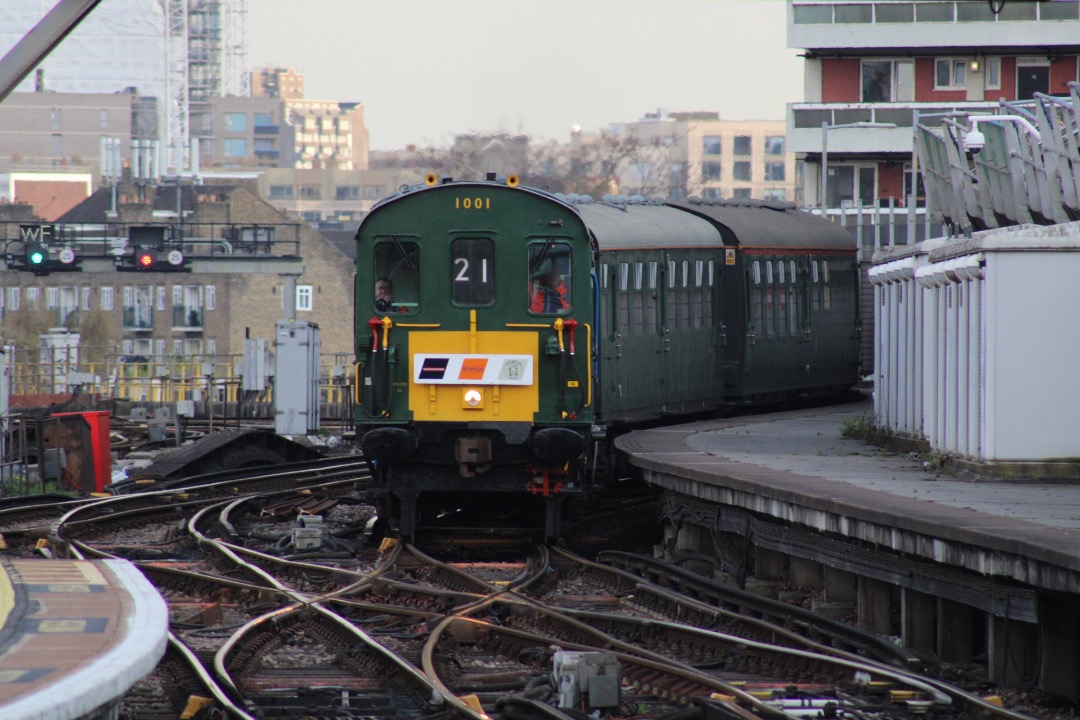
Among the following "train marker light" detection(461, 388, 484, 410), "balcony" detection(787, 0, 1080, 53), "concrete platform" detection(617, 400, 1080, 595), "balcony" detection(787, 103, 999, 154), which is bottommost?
"concrete platform" detection(617, 400, 1080, 595)

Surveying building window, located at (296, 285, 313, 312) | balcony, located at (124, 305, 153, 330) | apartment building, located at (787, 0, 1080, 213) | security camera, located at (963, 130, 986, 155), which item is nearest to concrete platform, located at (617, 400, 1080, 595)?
security camera, located at (963, 130, 986, 155)

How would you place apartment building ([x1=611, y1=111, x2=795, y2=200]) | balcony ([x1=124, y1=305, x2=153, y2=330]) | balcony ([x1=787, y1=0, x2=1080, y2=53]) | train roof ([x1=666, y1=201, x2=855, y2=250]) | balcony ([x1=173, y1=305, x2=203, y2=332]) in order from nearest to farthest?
train roof ([x1=666, y1=201, x2=855, y2=250]) → balcony ([x1=787, y1=0, x2=1080, y2=53]) → balcony ([x1=124, y1=305, x2=153, y2=330]) → balcony ([x1=173, y1=305, x2=203, y2=332]) → apartment building ([x1=611, y1=111, x2=795, y2=200])

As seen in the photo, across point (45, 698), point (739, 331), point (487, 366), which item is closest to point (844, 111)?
point (739, 331)

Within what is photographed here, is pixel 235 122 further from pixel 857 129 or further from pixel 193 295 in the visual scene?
pixel 857 129

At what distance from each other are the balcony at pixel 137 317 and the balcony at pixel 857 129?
39215 mm

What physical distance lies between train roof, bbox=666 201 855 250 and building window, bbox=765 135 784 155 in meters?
130

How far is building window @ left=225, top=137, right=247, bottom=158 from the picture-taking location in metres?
165

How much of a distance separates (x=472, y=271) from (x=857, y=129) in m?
31.7

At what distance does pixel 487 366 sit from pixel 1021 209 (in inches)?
223

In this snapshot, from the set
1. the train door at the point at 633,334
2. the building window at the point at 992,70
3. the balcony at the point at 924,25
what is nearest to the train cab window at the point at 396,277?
the train door at the point at 633,334

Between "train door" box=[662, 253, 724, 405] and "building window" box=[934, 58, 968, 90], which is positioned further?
"building window" box=[934, 58, 968, 90]

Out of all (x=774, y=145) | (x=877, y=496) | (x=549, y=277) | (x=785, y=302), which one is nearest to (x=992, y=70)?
(x=785, y=302)

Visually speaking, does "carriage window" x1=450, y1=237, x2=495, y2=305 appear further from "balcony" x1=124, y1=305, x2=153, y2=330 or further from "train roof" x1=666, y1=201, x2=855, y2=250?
"balcony" x1=124, y1=305, x2=153, y2=330

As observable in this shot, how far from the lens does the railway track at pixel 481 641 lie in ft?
31.0
